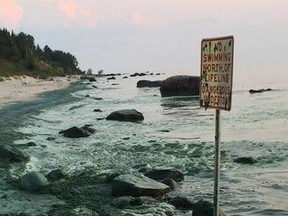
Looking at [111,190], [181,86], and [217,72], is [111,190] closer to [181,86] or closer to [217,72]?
[217,72]

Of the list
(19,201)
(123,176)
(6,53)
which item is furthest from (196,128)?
(6,53)

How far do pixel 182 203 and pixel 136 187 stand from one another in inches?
46.5

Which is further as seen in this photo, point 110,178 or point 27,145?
point 27,145

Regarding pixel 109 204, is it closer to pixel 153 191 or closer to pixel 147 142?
pixel 153 191

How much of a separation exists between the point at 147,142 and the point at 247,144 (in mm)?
4091

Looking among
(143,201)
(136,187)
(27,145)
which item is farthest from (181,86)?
(143,201)

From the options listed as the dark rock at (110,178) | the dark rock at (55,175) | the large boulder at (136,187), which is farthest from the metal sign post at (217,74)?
the dark rock at (55,175)

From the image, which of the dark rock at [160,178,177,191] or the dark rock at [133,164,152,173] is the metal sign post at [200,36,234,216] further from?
the dark rock at [133,164,152,173]

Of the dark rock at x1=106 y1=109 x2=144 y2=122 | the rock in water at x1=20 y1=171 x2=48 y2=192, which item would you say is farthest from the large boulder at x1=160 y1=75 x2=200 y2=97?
the rock in water at x1=20 y1=171 x2=48 y2=192

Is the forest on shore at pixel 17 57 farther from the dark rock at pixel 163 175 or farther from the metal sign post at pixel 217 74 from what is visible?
the metal sign post at pixel 217 74

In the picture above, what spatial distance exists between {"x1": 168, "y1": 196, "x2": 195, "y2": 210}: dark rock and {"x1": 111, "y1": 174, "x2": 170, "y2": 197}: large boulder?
70 cm

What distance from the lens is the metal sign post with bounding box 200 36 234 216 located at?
685 centimetres

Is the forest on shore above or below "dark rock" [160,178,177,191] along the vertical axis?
above

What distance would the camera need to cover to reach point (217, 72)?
7.07 meters
